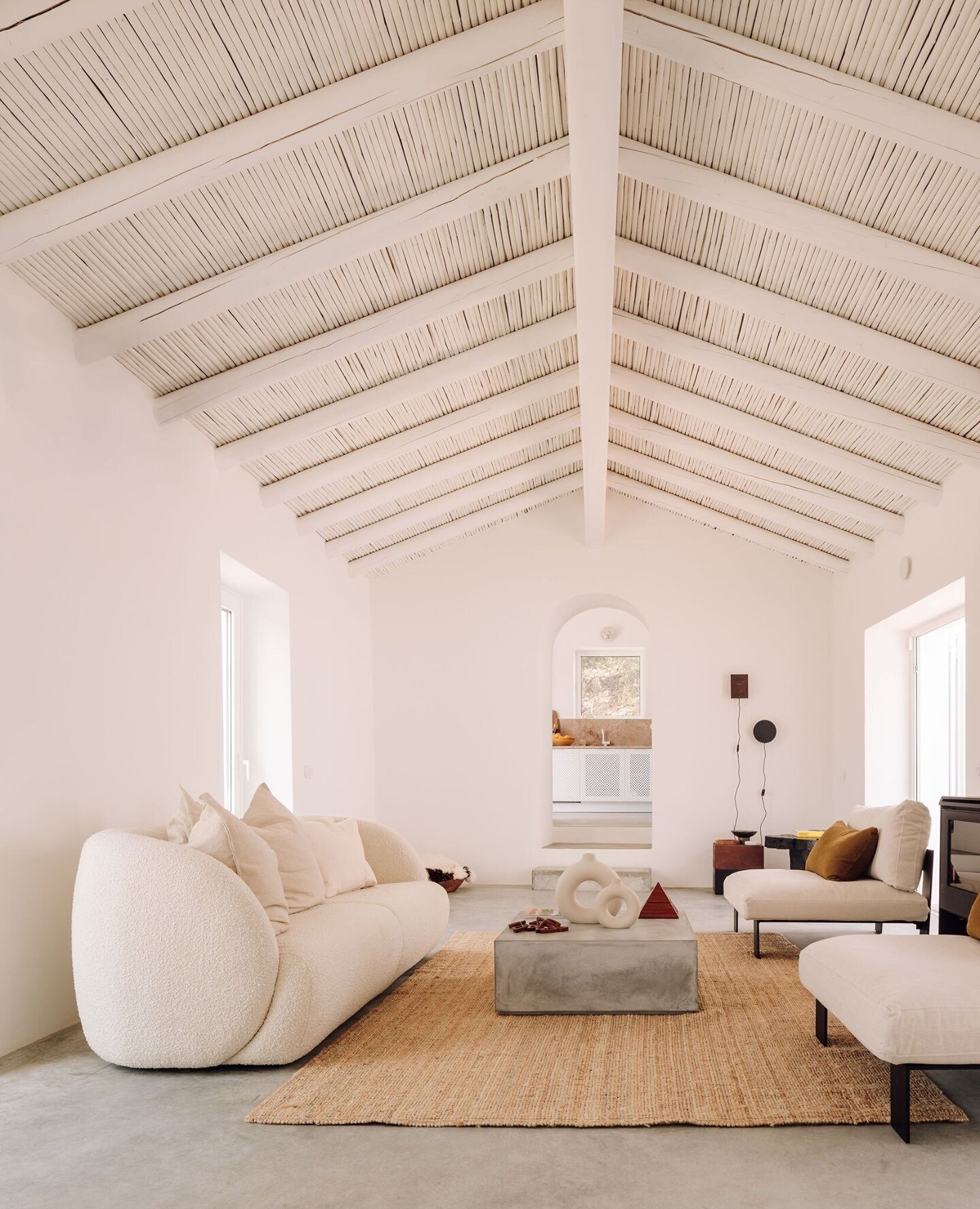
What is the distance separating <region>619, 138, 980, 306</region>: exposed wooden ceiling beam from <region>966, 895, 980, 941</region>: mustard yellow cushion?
7.07ft

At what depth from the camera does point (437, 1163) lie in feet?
8.77

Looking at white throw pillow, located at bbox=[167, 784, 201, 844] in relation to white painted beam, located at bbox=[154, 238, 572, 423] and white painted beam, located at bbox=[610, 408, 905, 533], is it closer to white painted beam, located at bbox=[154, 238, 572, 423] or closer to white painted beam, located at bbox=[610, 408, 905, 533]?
white painted beam, located at bbox=[154, 238, 572, 423]

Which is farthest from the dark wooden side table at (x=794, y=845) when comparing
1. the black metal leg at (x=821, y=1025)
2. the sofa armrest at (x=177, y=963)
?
the sofa armrest at (x=177, y=963)

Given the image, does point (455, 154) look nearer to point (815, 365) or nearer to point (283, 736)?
point (815, 365)

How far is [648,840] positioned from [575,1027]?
5.30 meters

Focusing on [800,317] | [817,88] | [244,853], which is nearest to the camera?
[817,88]

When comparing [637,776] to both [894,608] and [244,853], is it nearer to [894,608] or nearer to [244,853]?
[894,608]

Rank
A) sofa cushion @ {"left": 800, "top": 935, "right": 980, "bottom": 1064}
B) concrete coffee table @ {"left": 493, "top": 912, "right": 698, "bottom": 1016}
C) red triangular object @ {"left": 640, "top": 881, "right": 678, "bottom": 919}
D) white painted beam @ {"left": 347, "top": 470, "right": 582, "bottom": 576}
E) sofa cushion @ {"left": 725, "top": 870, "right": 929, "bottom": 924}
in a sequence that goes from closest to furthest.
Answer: sofa cushion @ {"left": 800, "top": 935, "right": 980, "bottom": 1064}
concrete coffee table @ {"left": 493, "top": 912, "right": 698, "bottom": 1016}
red triangular object @ {"left": 640, "top": 881, "right": 678, "bottom": 919}
sofa cushion @ {"left": 725, "top": 870, "right": 929, "bottom": 924}
white painted beam @ {"left": 347, "top": 470, "right": 582, "bottom": 576}

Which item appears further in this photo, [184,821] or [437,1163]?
[184,821]

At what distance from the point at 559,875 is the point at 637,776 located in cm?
336

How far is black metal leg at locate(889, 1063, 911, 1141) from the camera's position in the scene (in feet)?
9.07

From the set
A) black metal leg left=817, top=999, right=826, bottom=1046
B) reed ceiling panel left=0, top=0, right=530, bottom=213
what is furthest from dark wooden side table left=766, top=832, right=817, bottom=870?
reed ceiling panel left=0, top=0, right=530, bottom=213

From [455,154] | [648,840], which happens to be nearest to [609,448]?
[648,840]

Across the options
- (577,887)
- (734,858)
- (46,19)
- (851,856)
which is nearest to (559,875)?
(734,858)
